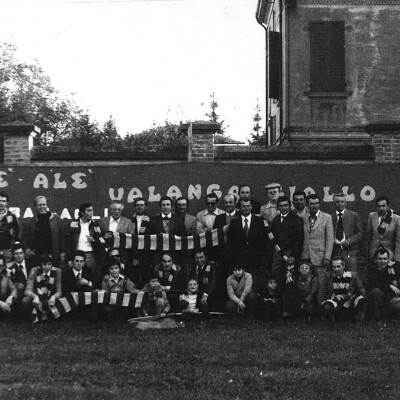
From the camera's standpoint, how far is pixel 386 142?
1412 cm

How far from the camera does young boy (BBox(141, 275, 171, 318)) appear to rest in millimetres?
10609

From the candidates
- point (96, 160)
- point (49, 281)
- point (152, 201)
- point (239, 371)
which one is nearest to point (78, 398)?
point (239, 371)

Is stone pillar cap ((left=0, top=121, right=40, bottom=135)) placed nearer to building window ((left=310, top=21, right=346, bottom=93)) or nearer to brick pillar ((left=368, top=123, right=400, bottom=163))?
brick pillar ((left=368, top=123, right=400, bottom=163))

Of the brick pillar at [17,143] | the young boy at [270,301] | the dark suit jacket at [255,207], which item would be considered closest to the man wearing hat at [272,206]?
the dark suit jacket at [255,207]

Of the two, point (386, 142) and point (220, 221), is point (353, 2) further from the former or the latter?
point (220, 221)

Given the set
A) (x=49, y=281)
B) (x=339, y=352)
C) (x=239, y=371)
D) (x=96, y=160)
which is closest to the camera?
(x=239, y=371)

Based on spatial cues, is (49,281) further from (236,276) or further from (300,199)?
(300,199)

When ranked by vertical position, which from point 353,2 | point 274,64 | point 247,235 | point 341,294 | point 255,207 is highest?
point 353,2

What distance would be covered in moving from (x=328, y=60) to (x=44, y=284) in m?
11.1

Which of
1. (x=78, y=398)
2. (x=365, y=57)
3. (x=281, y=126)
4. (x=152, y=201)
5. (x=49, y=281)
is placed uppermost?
(x=365, y=57)

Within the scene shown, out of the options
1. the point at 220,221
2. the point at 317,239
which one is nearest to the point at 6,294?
the point at 220,221

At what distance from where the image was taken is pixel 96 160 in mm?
14750

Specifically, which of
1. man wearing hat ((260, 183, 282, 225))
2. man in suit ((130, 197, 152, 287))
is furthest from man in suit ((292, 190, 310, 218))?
man in suit ((130, 197, 152, 287))

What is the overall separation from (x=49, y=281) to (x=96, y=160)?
441 centimetres
